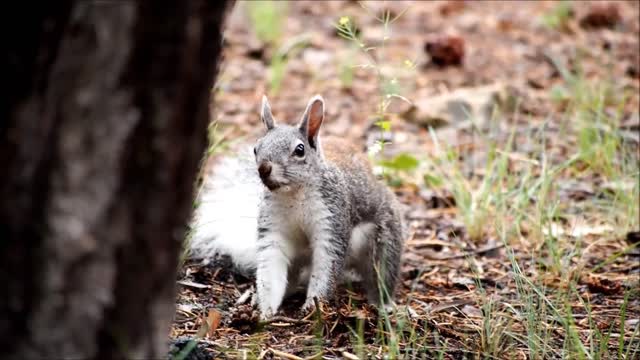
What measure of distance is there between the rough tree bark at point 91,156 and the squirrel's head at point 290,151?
1.48 m

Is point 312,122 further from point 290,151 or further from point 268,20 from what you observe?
point 268,20

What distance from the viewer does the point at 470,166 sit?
4.89 meters

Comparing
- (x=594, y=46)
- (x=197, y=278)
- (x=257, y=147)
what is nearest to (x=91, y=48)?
(x=257, y=147)

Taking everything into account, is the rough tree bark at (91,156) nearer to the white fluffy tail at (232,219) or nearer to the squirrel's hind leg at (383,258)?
the white fluffy tail at (232,219)

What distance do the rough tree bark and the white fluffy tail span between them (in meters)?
1.82

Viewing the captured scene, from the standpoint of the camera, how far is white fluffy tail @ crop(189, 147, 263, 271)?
346cm

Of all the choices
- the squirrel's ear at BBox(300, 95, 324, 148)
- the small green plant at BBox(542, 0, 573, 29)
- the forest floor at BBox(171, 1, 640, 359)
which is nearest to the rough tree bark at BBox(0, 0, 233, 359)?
the forest floor at BBox(171, 1, 640, 359)

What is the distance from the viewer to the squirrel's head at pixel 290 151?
118 inches

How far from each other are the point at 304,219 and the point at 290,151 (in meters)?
0.27

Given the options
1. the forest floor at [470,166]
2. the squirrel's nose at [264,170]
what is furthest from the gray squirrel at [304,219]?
the forest floor at [470,166]

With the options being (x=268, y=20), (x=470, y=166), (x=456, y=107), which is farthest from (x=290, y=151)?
(x=268, y=20)

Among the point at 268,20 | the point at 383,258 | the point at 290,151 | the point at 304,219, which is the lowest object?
the point at 383,258

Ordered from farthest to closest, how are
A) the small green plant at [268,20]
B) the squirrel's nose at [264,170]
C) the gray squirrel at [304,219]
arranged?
1. the small green plant at [268,20]
2. the gray squirrel at [304,219]
3. the squirrel's nose at [264,170]

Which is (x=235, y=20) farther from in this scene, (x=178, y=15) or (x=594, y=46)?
(x=178, y=15)
